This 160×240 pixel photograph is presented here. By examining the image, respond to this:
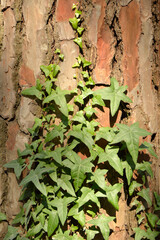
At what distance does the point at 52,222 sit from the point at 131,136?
0.79 meters

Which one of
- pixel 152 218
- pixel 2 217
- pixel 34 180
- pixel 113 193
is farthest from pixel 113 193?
pixel 2 217

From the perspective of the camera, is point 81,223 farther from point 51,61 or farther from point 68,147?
point 51,61

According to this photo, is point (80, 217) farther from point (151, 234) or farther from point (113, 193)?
point (151, 234)

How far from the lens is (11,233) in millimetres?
1664

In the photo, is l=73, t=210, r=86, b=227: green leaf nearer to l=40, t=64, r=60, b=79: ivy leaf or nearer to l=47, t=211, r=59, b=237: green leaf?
l=47, t=211, r=59, b=237: green leaf

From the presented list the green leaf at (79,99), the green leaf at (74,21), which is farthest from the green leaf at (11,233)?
the green leaf at (74,21)

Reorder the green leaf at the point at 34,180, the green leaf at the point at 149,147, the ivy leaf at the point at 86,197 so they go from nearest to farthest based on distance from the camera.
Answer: the green leaf at the point at 34,180 < the ivy leaf at the point at 86,197 < the green leaf at the point at 149,147

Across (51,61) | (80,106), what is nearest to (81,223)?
(80,106)

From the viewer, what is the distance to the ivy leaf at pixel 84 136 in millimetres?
1576

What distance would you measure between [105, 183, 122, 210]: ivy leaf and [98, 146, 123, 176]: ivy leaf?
0.13 metres

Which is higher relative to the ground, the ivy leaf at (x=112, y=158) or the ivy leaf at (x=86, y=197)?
the ivy leaf at (x=112, y=158)

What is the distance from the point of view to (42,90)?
1.69 m

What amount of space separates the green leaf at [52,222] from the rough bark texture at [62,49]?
30 centimetres

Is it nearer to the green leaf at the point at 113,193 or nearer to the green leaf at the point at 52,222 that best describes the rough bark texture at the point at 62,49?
the green leaf at the point at 113,193
